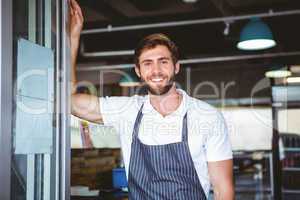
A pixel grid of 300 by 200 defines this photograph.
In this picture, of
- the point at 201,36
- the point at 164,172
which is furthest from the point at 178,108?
the point at 201,36

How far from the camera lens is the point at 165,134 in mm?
2193

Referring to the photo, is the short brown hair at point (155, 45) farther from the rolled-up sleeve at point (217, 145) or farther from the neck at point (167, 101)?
the rolled-up sleeve at point (217, 145)

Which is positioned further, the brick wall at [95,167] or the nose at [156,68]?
the brick wall at [95,167]

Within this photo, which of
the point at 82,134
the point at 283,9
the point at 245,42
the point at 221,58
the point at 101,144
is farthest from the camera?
the point at 221,58

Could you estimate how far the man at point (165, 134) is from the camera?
2.10 meters

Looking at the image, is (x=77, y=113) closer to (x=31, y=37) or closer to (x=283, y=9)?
(x=31, y=37)

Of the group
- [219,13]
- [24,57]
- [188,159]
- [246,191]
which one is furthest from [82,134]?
[246,191]

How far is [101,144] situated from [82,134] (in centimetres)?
38

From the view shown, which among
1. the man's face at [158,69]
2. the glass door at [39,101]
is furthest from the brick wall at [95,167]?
the glass door at [39,101]

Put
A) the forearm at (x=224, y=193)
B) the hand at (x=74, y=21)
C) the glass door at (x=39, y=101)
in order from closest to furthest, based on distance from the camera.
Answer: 1. the glass door at (x=39, y=101)
2. the hand at (x=74, y=21)
3. the forearm at (x=224, y=193)

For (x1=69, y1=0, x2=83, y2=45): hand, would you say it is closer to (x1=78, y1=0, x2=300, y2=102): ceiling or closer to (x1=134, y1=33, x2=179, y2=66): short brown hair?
(x1=134, y1=33, x2=179, y2=66): short brown hair

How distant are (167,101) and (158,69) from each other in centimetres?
19

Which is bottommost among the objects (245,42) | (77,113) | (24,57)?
(77,113)

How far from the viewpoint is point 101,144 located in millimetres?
2795
